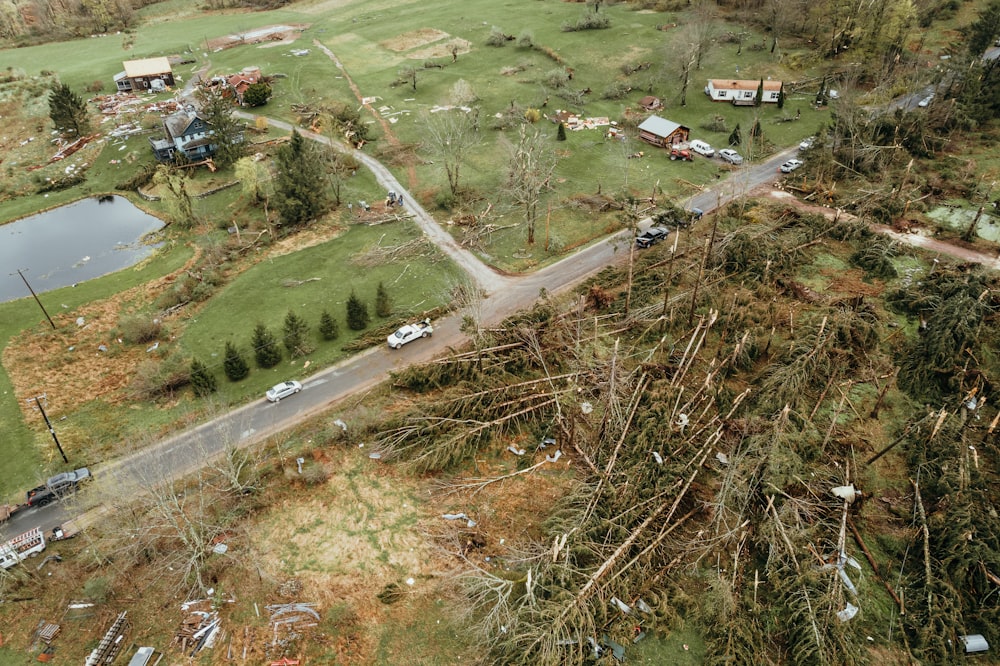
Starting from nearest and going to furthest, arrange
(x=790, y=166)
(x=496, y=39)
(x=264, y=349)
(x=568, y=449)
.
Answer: (x=568, y=449) < (x=264, y=349) < (x=790, y=166) < (x=496, y=39)

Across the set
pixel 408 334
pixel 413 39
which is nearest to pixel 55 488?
pixel 408 334

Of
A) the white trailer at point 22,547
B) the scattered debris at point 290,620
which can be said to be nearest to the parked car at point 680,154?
the scattered debris at point 290,620

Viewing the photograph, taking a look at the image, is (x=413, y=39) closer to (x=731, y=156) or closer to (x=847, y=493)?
(x=731, y=156)

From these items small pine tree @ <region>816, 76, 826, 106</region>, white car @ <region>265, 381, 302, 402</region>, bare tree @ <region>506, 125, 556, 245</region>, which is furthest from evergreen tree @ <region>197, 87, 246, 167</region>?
small pine tree @ <region>816, 76, 826, 106</region>

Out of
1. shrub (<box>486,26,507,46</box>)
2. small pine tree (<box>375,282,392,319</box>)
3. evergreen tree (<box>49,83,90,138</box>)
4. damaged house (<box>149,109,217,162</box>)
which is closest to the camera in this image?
small pine tree (<box>375,282,392,319</box>)

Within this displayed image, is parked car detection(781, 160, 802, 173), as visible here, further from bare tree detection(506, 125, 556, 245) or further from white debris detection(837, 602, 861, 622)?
white debris detection(837, 602, 861, 622)

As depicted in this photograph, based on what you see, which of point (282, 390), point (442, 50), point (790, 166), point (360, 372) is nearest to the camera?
point (282, 390)

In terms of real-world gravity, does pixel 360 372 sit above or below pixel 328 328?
below
